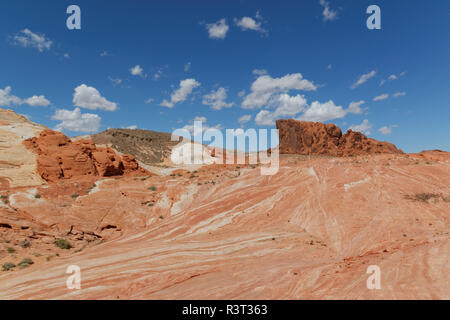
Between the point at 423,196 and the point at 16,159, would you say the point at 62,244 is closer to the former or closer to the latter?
the point at 16,159

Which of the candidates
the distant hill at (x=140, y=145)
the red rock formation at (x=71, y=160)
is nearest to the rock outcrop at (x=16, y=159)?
the red rock formation at (x=71, y=160)

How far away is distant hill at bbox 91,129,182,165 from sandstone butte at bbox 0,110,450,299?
195 feet

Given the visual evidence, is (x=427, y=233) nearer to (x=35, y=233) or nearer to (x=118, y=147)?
(x=35, y=233)

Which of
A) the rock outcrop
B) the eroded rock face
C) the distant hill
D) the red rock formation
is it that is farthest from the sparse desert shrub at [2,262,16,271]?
the eroded rock face

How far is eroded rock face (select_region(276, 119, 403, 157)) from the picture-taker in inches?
3039

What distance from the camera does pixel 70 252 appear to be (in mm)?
13930

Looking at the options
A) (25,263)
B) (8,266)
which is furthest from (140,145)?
(8,266)

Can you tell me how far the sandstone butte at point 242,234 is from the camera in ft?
26.3

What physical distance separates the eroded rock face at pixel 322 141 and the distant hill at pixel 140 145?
41.6 m

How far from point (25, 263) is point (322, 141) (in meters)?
79.4

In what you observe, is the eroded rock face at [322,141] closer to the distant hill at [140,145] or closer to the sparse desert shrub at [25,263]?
the distant hill at [140,145]

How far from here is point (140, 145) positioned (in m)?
91.5

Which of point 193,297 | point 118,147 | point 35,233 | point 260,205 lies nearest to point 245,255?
point 193,297

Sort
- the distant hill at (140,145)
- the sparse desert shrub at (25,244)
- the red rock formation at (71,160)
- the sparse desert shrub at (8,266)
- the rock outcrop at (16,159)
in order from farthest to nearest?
the distant hill at (140,145)
the red rock formation at (71,160)
the rock outcrop at (16,159)
the sparse desert shrub at (25,244)
the sparse desert shrub at (8,266)
